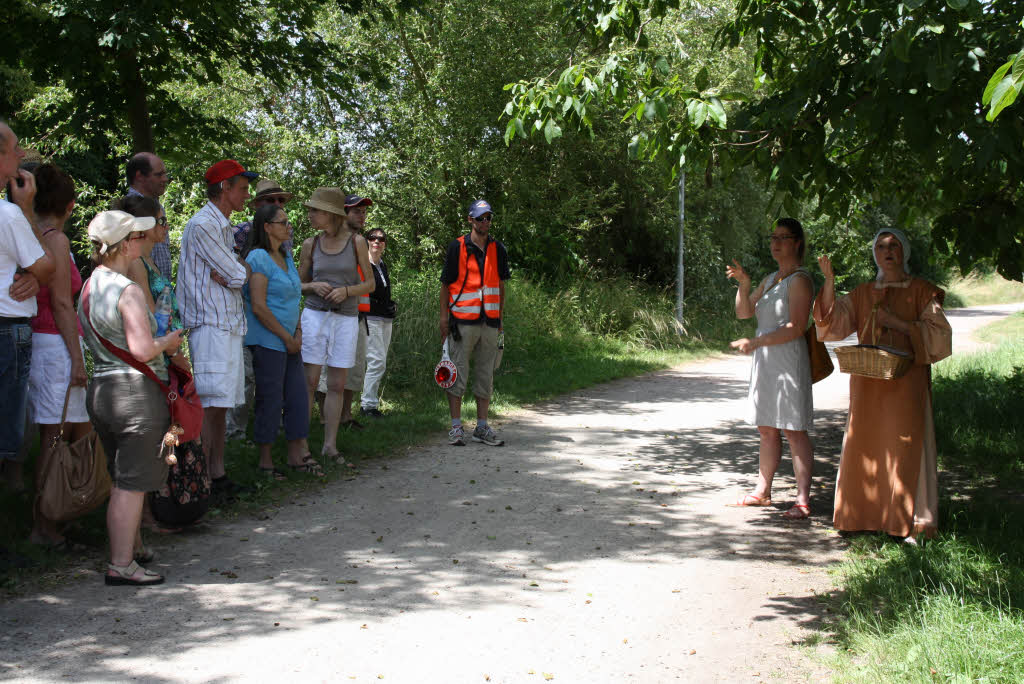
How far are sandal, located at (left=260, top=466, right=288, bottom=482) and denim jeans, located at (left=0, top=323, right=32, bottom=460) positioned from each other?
2.08 m

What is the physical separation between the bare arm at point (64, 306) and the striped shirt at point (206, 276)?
2.74ft

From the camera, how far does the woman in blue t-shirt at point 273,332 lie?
6676 millimetres

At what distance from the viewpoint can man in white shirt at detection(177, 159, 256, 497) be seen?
604cm

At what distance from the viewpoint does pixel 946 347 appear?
5.45 metres

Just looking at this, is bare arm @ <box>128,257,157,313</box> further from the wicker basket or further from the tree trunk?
the tree trunk

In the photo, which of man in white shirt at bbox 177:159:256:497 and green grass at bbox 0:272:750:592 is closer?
green grass at bbox 0:272:750:592

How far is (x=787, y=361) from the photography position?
6.34 meters

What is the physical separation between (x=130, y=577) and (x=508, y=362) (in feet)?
31.9

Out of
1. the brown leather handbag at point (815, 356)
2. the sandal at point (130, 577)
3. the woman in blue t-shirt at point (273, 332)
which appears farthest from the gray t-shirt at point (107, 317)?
the brown leather handbag at point (815, 356)

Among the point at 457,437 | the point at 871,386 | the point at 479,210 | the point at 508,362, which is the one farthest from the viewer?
the point at 508,362

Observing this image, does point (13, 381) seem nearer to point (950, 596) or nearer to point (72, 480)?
point (72, 480)

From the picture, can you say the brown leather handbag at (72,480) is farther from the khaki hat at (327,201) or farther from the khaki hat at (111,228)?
the khaki hat at (327,201)

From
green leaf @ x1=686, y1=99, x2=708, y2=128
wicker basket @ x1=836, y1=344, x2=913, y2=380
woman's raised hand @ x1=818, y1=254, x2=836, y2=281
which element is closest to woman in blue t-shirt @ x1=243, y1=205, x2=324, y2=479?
green leaf @ x1=686, y1=99, x2=708, y2=128

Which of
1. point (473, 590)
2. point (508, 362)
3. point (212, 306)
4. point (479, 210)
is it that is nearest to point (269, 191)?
point (212, 306)
